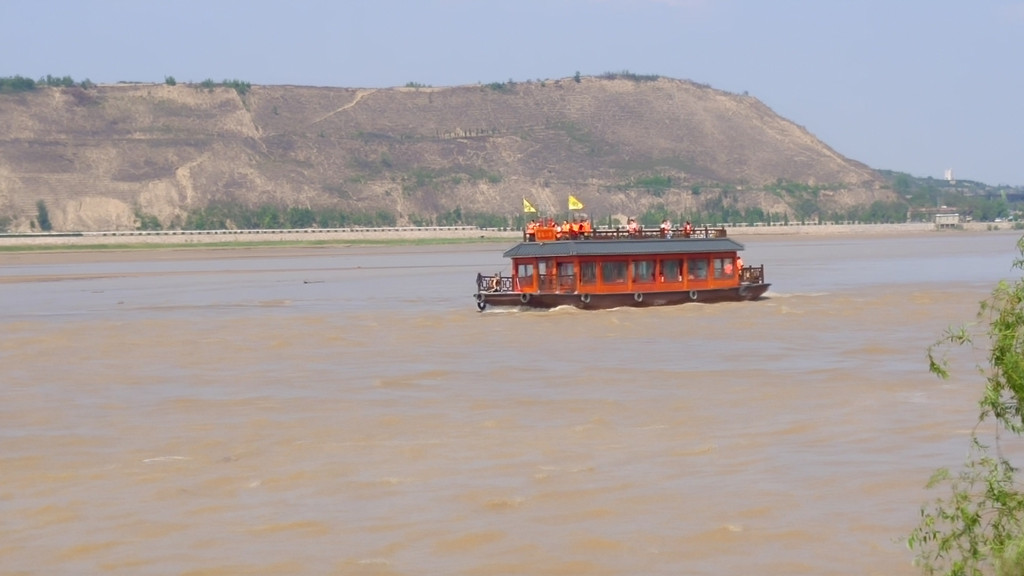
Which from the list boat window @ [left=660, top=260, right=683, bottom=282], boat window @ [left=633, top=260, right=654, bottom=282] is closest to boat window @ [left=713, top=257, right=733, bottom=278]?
boat window @ [left=660, top=260, right=683, bottom=282]

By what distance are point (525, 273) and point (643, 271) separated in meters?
3.36

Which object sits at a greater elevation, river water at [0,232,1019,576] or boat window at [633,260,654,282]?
boat window at [633,260,654,282]

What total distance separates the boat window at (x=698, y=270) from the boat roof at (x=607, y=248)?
0.46 metres

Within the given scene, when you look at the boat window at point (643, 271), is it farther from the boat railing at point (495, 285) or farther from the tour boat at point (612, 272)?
the boat railing at point (495, 285)

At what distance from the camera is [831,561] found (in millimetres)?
13641

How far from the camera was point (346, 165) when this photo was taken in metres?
167

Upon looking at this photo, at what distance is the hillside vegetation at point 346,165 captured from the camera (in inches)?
5615

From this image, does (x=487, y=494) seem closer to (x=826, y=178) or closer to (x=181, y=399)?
(x=181, y=399)

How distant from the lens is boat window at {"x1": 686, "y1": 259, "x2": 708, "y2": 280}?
42.5 metres

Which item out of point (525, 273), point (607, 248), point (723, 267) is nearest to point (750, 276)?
point (723, 267)

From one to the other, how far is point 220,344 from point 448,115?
162626 mm

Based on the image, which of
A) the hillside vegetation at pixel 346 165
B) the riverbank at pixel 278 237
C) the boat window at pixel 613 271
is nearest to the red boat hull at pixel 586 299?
the boat window at pixel 613 271

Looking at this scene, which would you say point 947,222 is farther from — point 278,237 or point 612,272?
point 612,272

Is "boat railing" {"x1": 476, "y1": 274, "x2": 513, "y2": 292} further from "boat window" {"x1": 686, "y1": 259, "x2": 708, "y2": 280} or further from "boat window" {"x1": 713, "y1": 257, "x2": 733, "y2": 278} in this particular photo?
"boat window" {"x1": 713, "y1": 257, "x2": 733, "y2": 278}
